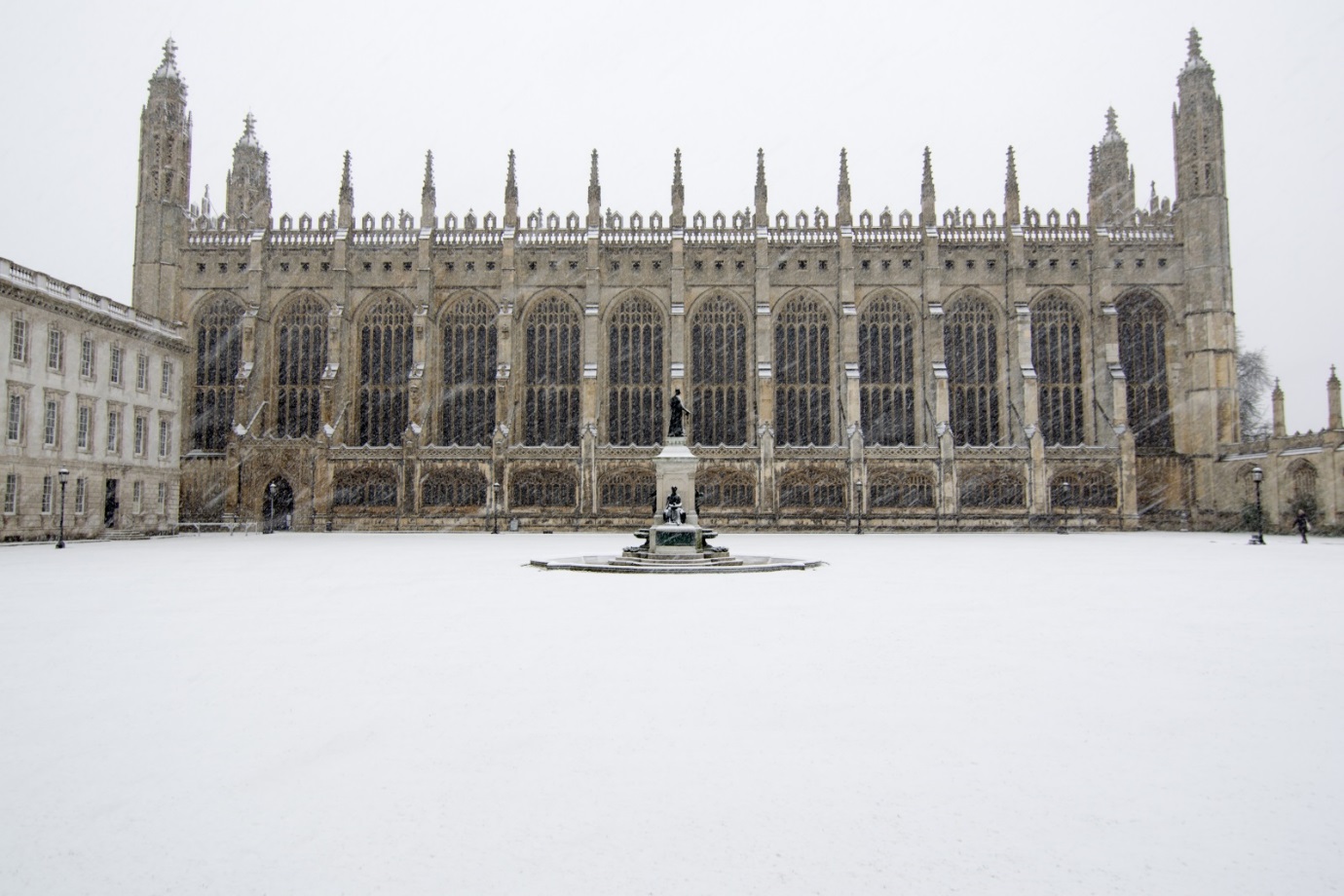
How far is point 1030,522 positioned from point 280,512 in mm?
35748

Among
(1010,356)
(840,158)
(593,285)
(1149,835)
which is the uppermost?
(840,158)

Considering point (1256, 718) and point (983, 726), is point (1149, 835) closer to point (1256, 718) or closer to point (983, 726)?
point (983, 726)

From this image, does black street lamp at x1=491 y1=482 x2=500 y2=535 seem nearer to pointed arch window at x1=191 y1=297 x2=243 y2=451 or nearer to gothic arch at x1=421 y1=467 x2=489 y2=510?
gothic arch at x1=421 y1=467 x2=489 y2=510

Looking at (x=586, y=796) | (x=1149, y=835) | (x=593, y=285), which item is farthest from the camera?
(x=593, y=285)

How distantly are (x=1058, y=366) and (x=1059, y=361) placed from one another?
0.25 meters

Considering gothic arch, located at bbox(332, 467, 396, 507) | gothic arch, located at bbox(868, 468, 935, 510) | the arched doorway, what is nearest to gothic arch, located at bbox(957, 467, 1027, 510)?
gothic arch, located at bbox(868, 468, 935, 510)

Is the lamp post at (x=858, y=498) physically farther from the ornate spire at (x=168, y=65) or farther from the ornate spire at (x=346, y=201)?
the ornate spire at (x=168, y=65)

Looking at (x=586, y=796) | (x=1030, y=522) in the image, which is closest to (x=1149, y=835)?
(x=586, y=796)

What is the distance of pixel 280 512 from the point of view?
46000 millimetres

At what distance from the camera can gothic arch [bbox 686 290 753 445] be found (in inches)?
1886

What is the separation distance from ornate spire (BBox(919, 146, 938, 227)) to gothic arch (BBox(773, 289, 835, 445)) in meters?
6.55

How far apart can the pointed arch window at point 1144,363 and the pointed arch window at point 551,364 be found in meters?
28.0

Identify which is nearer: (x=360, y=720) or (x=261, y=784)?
(x=261, y=784)

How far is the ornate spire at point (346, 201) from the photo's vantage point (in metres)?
47.6
